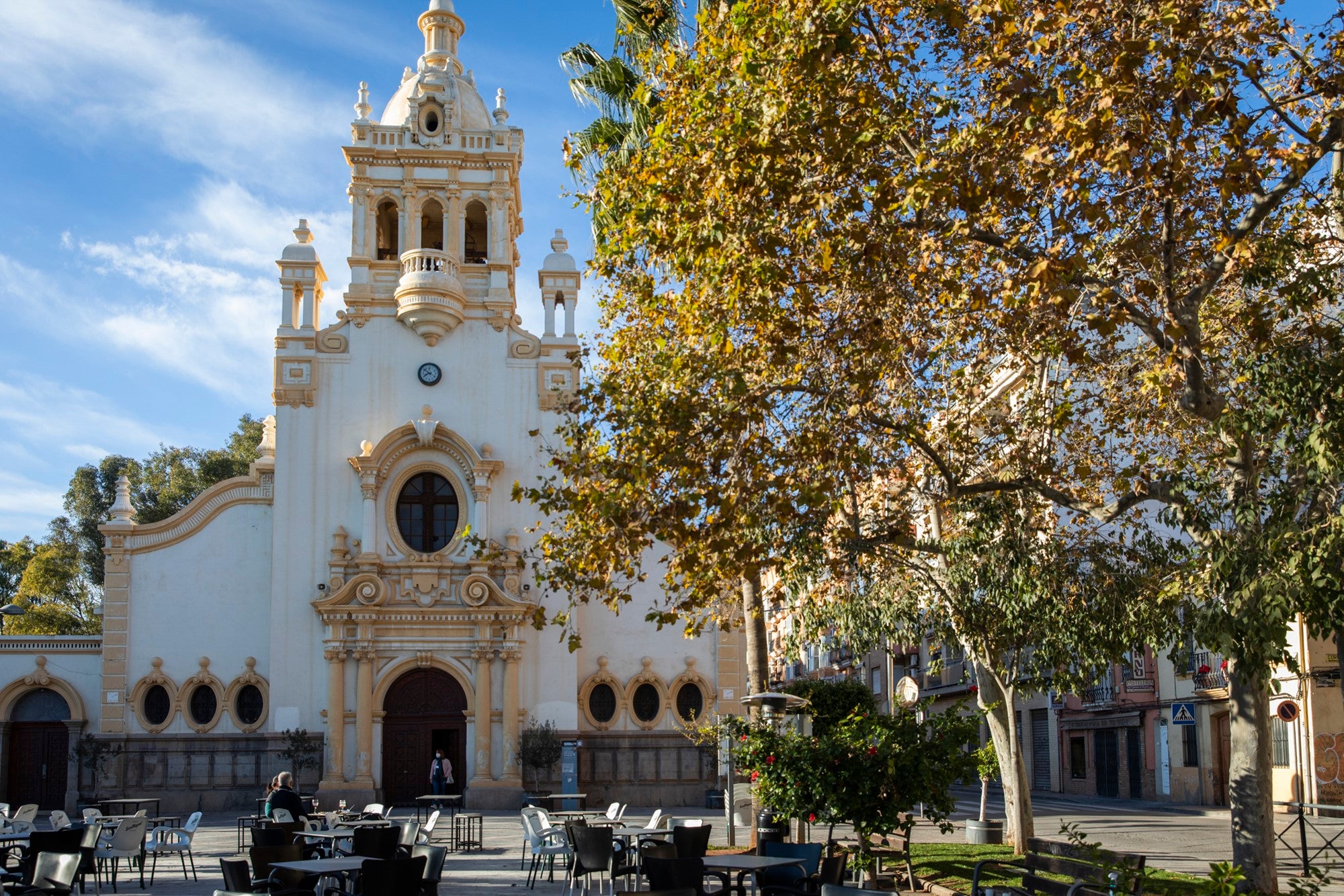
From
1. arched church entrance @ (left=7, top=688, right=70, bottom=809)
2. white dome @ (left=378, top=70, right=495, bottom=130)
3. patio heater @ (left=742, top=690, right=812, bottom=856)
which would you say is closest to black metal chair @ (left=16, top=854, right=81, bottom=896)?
patio heater @ (left=742, top=690, right=812, bottom=856)

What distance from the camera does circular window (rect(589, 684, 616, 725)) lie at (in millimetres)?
33094

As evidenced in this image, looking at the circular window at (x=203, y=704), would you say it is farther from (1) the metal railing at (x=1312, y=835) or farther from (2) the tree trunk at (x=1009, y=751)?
(1) the metal railing at (x=1312, y=835)

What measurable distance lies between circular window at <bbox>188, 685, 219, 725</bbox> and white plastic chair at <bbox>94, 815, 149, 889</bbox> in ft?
51.2

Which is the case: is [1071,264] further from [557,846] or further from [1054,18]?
[557,846]

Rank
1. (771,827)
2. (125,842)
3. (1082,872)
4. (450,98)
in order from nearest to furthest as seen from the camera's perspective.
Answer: (1082,872) < (125,842) < (771,827) < (450,98)

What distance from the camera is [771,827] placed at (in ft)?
54.2

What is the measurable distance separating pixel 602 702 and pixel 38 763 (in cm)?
1380

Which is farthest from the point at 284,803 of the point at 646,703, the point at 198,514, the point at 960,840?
the point at 198,514

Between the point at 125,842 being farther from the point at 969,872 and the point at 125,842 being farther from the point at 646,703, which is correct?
the point at 646,703

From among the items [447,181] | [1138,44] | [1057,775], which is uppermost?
[447,181]

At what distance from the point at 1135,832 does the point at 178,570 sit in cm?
2247

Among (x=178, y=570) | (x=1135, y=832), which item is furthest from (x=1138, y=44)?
(x=178, y=570)

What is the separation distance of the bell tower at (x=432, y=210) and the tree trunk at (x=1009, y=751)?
62.2 feet

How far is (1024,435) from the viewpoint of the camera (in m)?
13.5
